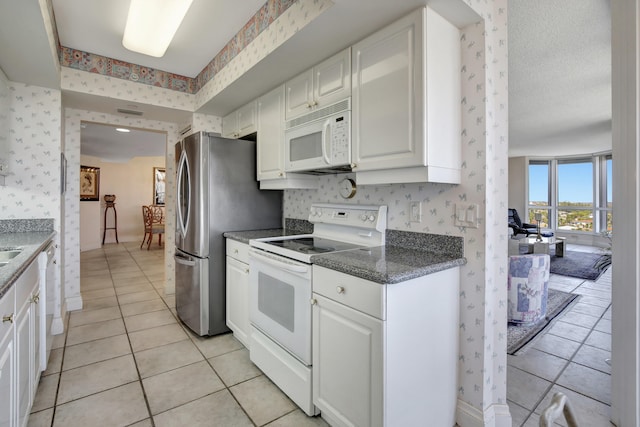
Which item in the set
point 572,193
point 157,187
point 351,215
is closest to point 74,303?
point 351,215

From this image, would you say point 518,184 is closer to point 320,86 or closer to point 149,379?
point 320,86

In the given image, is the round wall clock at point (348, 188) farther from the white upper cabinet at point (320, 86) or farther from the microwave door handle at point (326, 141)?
the white upper cabinet at point (320, 86)

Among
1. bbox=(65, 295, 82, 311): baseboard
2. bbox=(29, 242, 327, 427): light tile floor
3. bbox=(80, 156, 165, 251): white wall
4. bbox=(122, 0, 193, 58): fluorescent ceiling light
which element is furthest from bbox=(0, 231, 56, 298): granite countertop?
bbox=(80, 156, 165, 251): white wall

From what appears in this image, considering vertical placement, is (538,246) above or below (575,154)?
below

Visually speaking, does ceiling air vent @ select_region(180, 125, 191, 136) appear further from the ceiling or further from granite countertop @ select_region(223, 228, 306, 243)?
granite countertop @ select_region(223, 228, 306, 243)

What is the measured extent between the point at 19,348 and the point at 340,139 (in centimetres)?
187

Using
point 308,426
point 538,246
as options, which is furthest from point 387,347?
point 538,246

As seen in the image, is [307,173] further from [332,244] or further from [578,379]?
[578,379]

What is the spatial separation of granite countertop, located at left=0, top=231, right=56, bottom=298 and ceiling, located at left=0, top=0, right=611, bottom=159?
4.01 feet

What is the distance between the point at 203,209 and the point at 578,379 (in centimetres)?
297

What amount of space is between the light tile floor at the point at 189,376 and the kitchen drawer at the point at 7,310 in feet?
2.75

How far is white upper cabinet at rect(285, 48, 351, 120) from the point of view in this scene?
1.98 metres

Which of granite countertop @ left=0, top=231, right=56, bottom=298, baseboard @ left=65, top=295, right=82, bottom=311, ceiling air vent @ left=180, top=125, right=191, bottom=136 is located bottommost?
baseboard @ left=65, top=295, right=82, bottom=311

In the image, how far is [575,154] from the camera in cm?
833
